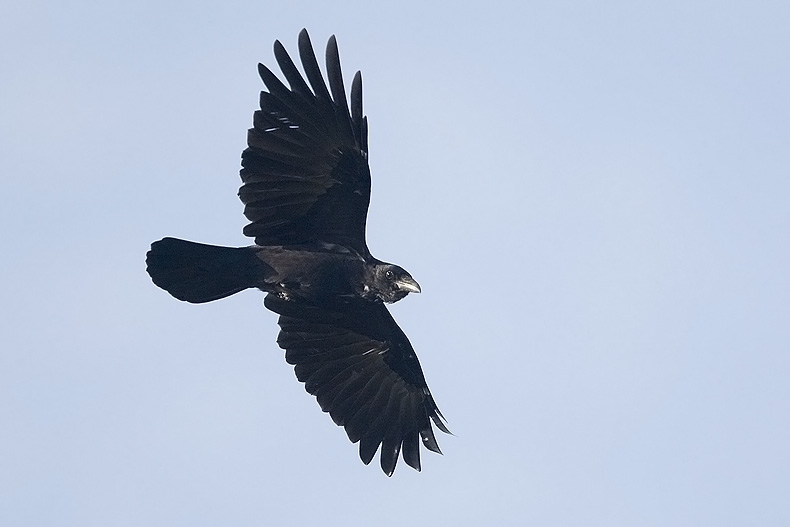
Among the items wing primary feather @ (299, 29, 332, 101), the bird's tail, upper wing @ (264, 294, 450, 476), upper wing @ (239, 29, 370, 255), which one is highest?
wing primary feather @ (299, 29, 332, 101)

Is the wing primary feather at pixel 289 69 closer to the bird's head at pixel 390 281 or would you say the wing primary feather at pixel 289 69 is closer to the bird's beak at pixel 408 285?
the bird's head at pixel 390 281

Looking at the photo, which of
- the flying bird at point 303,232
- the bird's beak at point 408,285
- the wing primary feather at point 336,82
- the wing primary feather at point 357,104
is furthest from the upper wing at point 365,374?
the wing primary feather at point 336,82

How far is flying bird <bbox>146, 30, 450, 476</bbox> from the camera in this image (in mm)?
14969

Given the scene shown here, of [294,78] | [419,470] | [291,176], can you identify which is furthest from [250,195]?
[419,470]

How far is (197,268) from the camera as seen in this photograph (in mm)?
14977

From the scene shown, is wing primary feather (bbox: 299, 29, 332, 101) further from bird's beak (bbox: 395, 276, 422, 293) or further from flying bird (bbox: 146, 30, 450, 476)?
bird's beak (bbox: 395, 276, 422, 293)

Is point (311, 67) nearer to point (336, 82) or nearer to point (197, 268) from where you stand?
point (336, 82)

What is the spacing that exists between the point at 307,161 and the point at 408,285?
193cm

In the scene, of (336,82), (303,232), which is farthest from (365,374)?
(336,82)

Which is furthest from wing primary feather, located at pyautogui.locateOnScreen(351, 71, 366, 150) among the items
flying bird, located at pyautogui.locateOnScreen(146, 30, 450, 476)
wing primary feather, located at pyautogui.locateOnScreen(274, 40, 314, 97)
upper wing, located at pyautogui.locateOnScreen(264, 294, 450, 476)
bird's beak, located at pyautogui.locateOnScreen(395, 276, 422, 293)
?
upper wing, located at pyautogui.locateOnScreen(264, 294, 450, 476)

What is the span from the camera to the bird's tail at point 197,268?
14.9 m

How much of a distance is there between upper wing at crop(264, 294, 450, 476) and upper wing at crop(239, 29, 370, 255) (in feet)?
4.05

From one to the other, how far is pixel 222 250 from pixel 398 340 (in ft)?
9.56

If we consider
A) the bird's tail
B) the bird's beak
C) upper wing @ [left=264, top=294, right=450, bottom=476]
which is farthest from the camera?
upper wing @ [left=264, top=294, right=450, bottom=476]
